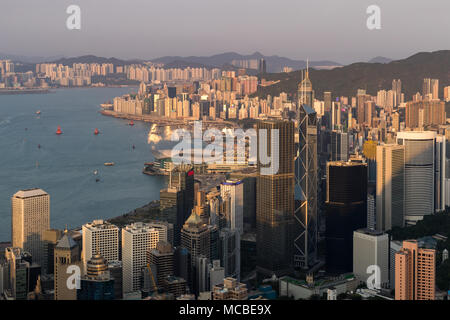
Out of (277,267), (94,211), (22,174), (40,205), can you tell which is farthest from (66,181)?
(277,267)

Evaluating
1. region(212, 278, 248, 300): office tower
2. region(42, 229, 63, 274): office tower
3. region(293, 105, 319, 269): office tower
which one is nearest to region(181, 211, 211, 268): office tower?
region(42, 229, 63, 274): office tower

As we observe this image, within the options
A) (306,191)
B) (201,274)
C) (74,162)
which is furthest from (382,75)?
(201,274)

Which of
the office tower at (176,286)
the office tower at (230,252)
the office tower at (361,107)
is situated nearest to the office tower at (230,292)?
the office tower at (176,286)

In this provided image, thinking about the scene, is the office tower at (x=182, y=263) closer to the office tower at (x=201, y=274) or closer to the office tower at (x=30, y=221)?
the office tower at (x=201, y=274)

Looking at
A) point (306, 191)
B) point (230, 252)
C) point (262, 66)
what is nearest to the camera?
point (230, 252)

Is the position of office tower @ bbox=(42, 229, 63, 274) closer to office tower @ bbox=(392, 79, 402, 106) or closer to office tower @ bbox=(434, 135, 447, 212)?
office tower @ bbox=(434, 135, 447, 212)

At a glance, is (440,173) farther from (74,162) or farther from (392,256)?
(74,162)

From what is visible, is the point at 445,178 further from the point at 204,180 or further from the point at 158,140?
the point at 158,140
